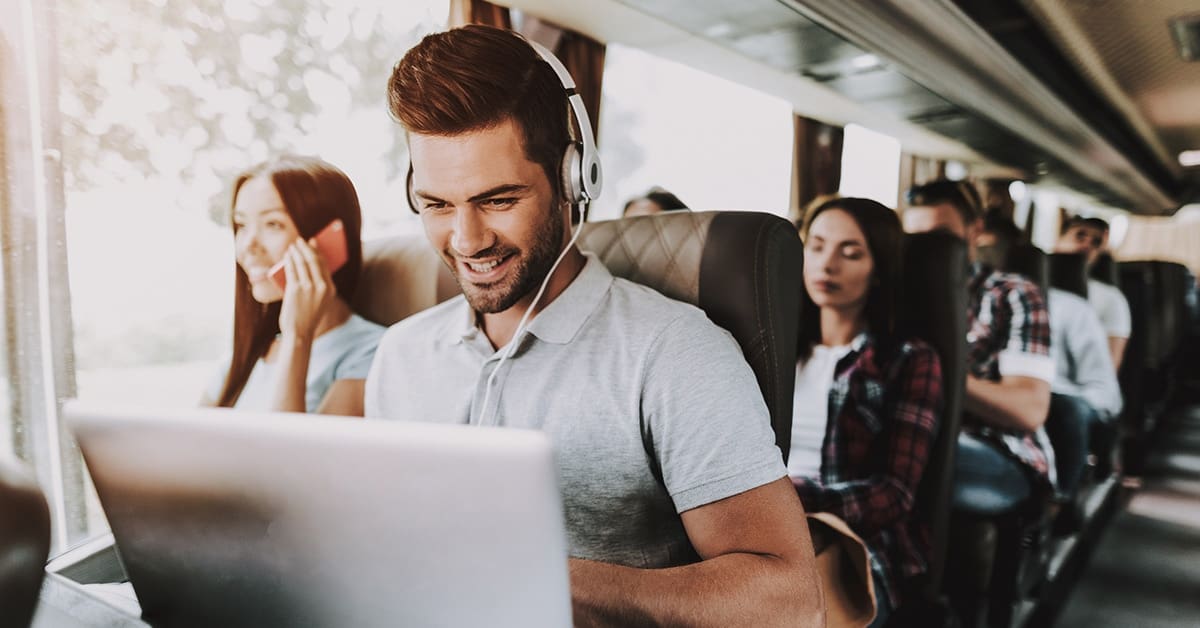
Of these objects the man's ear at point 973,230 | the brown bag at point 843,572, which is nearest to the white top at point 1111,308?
the man's ear at point 973,230

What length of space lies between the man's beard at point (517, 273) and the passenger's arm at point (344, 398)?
75 centimetres

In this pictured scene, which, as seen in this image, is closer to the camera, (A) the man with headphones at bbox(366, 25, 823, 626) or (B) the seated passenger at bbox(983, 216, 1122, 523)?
(A) the man with headphones at bbox(366, 25, 823, 626)

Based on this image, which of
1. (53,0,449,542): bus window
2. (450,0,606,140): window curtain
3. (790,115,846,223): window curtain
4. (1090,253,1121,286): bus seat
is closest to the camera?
(53,0,449,542): bus window

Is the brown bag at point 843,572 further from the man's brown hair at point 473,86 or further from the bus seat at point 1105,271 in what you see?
the bus seat at point 1105,271

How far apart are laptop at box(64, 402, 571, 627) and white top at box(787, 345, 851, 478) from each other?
1215 millimetres

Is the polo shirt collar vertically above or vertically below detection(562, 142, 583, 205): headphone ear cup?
below

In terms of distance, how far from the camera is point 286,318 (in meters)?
1.72

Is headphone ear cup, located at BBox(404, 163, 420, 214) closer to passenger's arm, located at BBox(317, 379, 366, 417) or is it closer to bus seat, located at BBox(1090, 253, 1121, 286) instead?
passenger's arm, located at BBox(317, 379, 366, 417)

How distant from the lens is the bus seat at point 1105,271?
3.57m

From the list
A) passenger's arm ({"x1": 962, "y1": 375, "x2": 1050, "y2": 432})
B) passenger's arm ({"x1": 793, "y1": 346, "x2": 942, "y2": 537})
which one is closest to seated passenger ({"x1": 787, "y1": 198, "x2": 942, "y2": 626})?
passenger's arm ({"x1": 793, "y1": 346, "x2": 942, "y2": 537})

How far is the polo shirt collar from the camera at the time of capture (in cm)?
102

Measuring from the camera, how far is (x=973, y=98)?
4.23 m

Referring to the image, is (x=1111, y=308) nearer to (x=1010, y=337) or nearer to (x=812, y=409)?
(x=1010, y=337)

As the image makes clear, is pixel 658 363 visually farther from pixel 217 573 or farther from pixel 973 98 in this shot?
pixel 973 98
